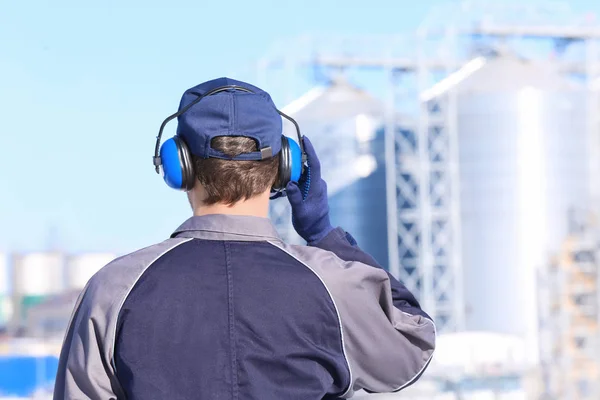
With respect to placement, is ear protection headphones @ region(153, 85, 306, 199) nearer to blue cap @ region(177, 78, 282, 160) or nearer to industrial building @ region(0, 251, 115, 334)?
blue cap @ region(177, 78, 282, 160)

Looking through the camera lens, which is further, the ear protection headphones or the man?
the ear protection headphones

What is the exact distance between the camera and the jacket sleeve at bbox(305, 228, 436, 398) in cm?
164

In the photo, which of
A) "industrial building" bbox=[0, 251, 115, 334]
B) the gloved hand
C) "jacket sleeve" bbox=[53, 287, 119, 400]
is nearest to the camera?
"jacket sleeve" bbox=[53, 287, 119, 400]

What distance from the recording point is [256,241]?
1.65 metres

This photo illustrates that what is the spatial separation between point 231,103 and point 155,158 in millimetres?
180

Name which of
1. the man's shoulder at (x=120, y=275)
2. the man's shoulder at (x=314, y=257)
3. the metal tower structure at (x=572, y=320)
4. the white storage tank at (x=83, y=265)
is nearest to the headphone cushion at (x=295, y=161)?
the man's shoulder at (x=314, y=257)

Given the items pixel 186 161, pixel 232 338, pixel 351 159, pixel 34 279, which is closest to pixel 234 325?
pixel 232 338

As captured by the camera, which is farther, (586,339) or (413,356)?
(586,339)

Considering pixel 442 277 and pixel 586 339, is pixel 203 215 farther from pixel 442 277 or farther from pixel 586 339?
pixel 442 277

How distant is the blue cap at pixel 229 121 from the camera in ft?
5.30

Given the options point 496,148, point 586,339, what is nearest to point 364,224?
point 496,148

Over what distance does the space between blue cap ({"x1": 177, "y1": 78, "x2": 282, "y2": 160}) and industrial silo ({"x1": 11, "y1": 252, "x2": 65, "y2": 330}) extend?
34.1 m

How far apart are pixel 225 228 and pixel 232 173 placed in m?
0.09

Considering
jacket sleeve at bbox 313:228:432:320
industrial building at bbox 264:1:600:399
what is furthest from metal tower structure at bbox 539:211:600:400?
jacket sleeve at bbox 313:228:432:320
